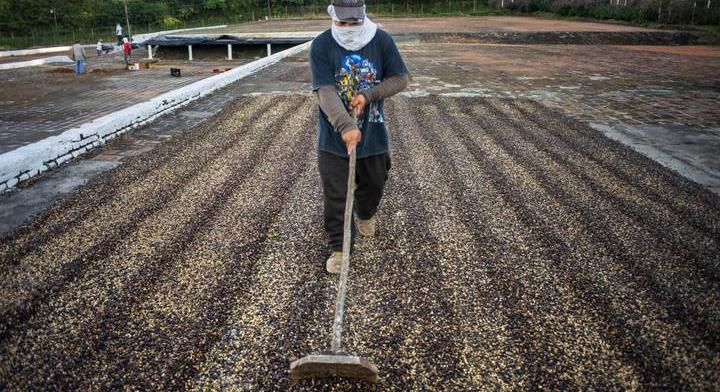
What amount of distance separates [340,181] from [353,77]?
613 mm

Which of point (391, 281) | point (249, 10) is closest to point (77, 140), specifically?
point (391, 281)

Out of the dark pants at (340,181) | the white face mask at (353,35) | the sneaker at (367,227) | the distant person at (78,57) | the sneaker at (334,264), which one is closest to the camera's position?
the white face mask at (353,35)

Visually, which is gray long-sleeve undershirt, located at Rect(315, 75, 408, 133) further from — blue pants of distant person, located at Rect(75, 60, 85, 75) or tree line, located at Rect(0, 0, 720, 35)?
tree line, located at Rect(0, 0, 720, 35)

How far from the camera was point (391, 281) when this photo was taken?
286 centimetres

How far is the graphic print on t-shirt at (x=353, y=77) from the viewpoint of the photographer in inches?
107

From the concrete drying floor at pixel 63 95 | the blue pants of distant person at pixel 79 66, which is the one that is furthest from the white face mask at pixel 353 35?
the blue pants of distant person at pixel 79 66

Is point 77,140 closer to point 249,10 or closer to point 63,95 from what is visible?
point 63,95

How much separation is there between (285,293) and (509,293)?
1288 millimetres

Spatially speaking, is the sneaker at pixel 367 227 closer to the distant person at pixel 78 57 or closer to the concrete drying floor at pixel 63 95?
the concrete drying floor at pixel 63 95

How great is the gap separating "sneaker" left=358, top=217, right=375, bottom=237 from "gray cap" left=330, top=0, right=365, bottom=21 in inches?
55.1

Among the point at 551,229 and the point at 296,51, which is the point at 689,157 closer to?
the point at 551,229

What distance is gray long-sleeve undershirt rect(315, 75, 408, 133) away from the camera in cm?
254

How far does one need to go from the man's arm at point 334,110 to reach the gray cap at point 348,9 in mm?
383

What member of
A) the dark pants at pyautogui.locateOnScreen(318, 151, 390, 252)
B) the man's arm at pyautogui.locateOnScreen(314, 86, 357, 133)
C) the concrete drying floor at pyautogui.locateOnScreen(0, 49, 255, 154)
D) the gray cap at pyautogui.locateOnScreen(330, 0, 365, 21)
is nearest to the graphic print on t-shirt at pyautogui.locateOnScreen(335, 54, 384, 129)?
the man's arm at pyautogui.locateOnScreen(314, 86, 357, 133)
